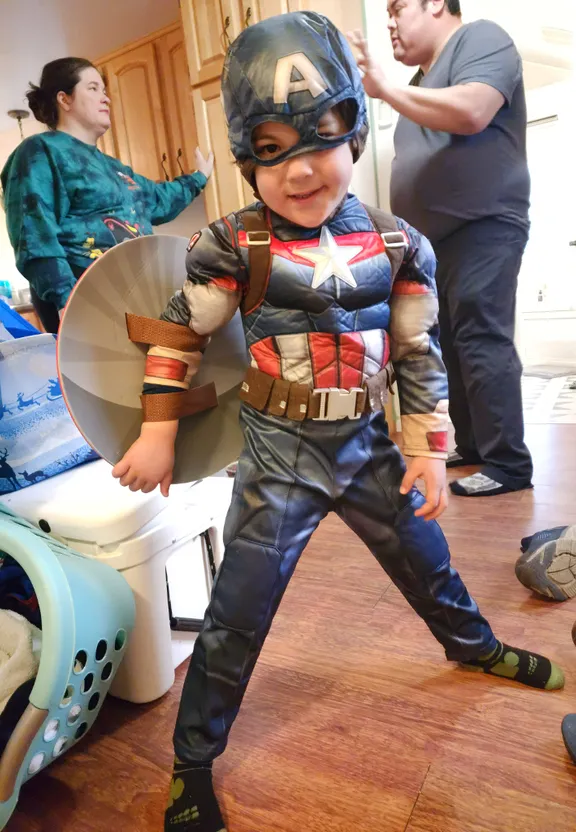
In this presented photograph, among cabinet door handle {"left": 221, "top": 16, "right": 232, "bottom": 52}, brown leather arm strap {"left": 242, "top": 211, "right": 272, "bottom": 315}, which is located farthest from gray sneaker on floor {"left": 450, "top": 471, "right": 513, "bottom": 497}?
cabinet door handle {"left": 221, "top": 16, "right": 232, "bottom": 52}

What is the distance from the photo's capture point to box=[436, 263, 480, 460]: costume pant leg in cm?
156

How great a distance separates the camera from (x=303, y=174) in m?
0.57

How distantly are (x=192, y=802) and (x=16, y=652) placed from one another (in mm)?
262

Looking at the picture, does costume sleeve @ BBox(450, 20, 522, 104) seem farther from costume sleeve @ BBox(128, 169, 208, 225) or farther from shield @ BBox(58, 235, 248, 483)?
shield @ BBox(58, 235, 248, 483)

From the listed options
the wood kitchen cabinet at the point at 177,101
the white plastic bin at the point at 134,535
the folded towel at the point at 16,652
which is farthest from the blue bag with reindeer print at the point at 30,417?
the wood kitchen cabinet at the point at 177,101

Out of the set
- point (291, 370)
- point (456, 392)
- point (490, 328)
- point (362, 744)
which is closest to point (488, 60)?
point (490, 328)

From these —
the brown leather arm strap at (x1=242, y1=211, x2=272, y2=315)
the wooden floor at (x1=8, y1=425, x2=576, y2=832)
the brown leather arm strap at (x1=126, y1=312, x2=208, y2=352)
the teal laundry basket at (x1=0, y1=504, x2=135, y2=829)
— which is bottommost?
the wooden floor at (x1=8, y1=425, x2=576, y2=832)

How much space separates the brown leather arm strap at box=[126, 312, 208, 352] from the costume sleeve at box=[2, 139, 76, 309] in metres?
0.61

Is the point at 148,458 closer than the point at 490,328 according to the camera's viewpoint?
Yes

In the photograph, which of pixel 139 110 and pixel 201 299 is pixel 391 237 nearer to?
pixel 201 299

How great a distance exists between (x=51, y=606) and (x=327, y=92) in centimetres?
61

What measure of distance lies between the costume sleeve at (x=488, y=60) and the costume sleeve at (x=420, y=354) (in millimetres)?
811

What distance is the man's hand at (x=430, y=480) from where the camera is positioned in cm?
Answer: 71

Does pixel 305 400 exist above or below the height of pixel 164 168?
below
